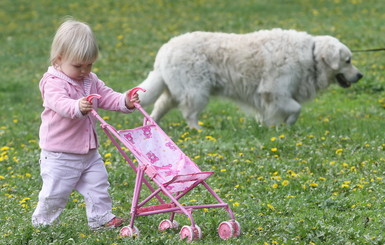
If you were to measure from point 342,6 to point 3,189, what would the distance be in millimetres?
17099

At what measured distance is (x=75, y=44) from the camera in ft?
17.7

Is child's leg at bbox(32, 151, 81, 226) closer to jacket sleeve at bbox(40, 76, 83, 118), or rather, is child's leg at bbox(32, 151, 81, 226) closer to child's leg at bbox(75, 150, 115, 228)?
child's leg at bbox(75, 150, 115, 228)

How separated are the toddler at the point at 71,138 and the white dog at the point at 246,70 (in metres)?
4.73

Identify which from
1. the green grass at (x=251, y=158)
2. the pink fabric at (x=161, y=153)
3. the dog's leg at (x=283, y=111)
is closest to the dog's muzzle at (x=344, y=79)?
the green grass at (x=251, y=158)

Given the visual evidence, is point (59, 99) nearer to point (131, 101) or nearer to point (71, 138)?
point (71, 138)

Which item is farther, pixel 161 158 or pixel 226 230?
pixel 161 158

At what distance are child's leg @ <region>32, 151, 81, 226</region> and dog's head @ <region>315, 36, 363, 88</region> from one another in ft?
19.4

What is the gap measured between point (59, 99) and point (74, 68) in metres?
0.29

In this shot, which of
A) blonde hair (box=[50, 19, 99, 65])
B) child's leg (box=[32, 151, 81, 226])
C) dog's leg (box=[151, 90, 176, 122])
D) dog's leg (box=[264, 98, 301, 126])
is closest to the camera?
blonde hair (box=[50, 19, 99, 65])

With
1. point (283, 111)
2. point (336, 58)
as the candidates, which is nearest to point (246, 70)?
point (283, 111)

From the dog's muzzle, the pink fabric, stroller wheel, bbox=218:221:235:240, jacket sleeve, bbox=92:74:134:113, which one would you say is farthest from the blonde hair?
the dog's muzzle

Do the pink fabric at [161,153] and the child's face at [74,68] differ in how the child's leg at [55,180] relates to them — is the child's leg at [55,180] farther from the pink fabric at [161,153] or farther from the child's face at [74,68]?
the child's face at [74,68]

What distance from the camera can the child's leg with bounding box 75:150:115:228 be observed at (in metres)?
5.59

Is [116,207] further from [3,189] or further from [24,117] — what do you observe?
[24,117]
